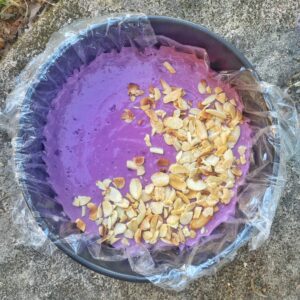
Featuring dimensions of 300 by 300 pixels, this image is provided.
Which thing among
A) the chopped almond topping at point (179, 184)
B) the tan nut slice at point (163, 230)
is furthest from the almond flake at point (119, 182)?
the tan nut slice at point (163, 230)

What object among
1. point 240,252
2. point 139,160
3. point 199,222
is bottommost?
point 240,252

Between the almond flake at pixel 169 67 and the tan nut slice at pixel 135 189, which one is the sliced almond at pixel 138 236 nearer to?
the tan nut slice at pixel 135 189

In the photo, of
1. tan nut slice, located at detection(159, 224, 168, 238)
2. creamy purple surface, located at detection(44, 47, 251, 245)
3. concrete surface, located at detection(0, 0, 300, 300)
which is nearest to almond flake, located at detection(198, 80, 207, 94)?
creamy purple surface, located at detection(44, 47, 251, 245)

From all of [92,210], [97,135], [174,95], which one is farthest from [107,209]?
[174,95]

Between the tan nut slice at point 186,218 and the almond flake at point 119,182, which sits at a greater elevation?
the almond flake at point 119,182

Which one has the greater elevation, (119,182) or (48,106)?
(48,106)

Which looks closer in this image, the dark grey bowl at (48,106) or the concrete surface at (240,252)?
the dark grey bowl at (48,106)

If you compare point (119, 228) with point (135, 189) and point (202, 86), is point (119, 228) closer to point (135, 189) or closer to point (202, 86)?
point (135, 189)
